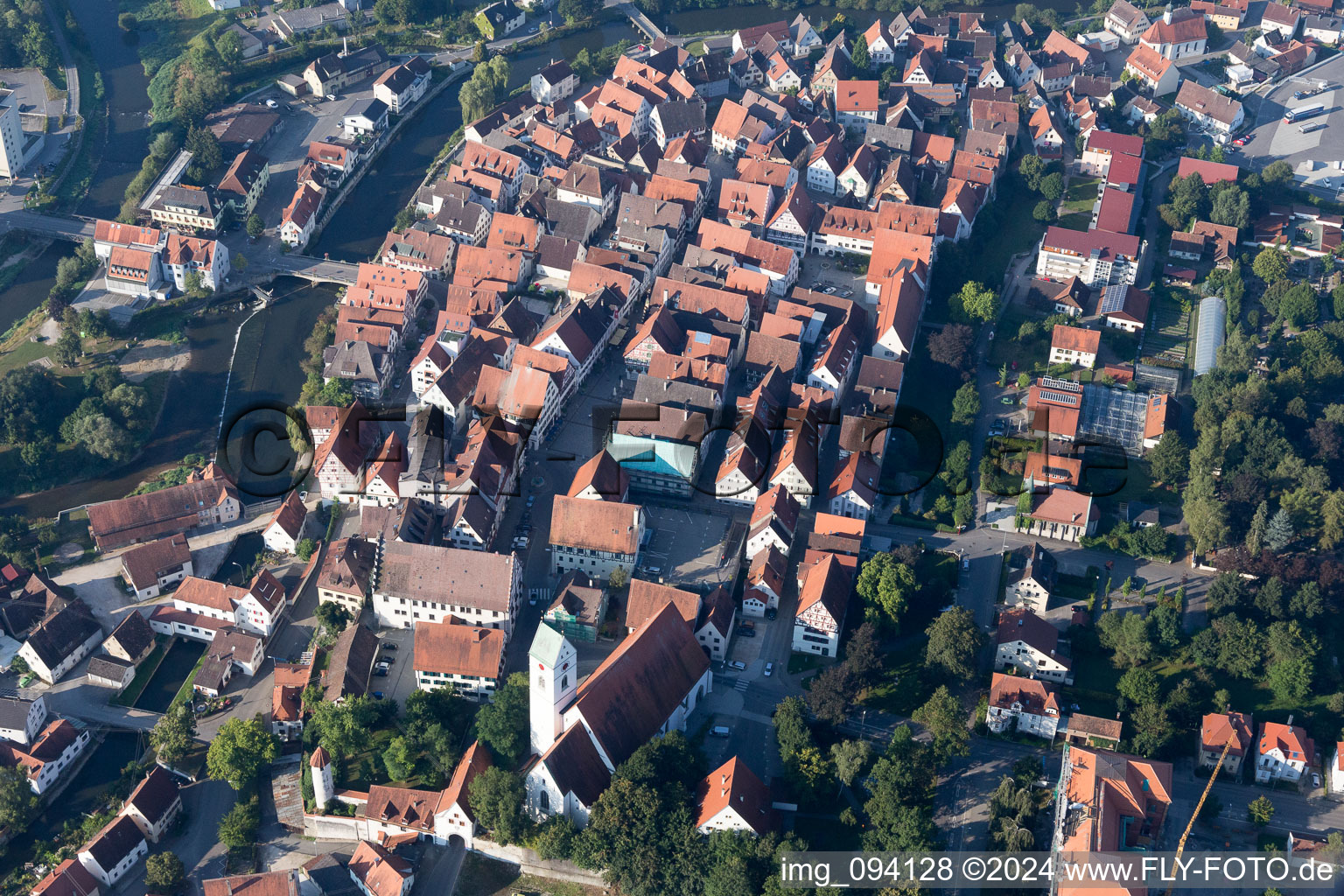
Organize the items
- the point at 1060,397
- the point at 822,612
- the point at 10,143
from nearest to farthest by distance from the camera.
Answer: the point at 822,612, the point at 1060,397, the point at 10,143

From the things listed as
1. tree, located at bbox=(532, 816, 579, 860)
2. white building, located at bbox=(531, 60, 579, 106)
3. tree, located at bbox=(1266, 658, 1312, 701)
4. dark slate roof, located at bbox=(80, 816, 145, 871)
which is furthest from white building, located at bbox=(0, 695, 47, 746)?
white building, located at bbox=(531, 60, 579, 106)

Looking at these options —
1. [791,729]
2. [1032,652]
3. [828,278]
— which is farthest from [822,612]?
[828,278]

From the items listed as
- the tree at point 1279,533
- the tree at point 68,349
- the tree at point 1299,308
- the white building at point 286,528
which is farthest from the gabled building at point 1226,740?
the tree at point 68,349

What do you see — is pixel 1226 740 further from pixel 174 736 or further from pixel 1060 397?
pixel 174 736

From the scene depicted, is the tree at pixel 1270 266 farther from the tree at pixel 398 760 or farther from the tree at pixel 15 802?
the tree at pixel 15 802

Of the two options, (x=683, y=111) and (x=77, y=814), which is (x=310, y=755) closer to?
(x=77, y=814)

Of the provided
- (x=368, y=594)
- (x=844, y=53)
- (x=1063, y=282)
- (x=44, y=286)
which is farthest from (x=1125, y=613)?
(x=44, y=286)

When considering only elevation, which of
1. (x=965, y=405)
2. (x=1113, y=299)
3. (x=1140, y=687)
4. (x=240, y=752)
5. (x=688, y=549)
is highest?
(x=1113, y=299)

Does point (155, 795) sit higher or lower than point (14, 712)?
lower
